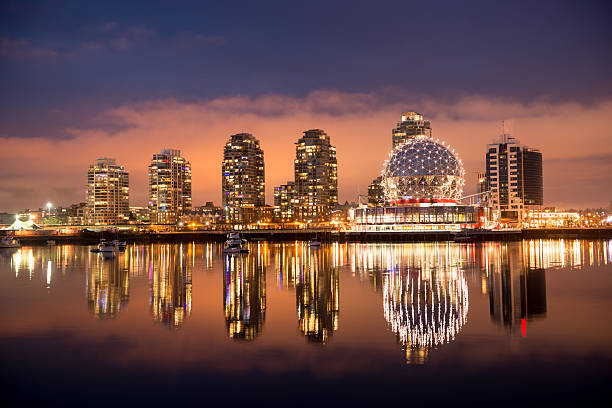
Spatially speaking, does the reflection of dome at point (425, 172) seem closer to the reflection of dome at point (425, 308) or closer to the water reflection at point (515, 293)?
the water reflection at point (515, 293)

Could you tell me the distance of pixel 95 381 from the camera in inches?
647

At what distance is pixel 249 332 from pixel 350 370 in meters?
6.96

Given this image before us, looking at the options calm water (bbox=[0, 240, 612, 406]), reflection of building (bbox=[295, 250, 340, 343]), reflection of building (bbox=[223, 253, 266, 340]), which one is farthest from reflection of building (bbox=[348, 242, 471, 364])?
reflection of building (bbox=[223, 253, 266, 340])

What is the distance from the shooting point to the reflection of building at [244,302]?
23.1 metres

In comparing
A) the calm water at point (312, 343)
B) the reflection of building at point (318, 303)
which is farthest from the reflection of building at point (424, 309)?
the reflection of building at point (318, 303)

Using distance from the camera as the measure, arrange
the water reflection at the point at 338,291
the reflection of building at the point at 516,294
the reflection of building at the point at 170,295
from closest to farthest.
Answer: the water reflection at the point at 338,291
the reflection of building at the point at 516,294
the reflection of building at the point at 170,295

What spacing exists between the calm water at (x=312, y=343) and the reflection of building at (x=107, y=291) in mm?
238

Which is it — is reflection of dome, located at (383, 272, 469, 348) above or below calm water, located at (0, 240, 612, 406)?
above

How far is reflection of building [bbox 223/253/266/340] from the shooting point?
23141 mm

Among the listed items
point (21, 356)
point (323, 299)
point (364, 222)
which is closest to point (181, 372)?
point (21, 356)

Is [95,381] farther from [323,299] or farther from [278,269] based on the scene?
[278,269]

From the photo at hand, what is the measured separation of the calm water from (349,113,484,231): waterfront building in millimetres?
92397

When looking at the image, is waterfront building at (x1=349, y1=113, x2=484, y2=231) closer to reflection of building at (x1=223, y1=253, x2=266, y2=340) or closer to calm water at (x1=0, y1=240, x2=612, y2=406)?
reflection of building at (x1=223, y1=253, x2=266, y2=340)

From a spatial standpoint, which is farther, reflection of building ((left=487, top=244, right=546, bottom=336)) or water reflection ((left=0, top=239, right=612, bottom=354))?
reflection of building ((left=487, top=244, right=546, bottom=336))
